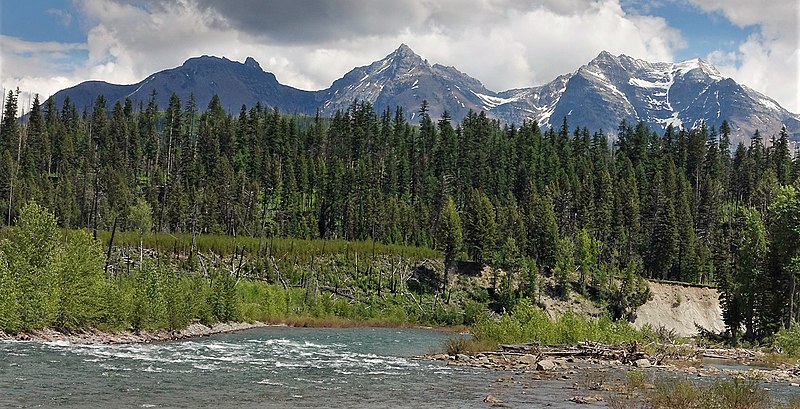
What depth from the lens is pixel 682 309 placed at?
375ft

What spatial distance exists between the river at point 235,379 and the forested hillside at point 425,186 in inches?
2019

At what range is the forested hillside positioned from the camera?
409 feet

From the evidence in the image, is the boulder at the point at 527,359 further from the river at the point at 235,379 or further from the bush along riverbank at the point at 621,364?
the river at the point at 235,379

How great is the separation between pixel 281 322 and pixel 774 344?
178 feet

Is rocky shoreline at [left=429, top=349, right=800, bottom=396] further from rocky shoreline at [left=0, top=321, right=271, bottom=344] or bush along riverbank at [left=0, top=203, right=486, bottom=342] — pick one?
bush along riverbank at [left=0, top=203, right=486, bottom=342]

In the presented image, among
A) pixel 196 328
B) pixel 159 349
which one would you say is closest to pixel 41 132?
pixel 196 328

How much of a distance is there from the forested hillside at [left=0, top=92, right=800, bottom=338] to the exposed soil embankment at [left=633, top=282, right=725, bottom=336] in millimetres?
5731

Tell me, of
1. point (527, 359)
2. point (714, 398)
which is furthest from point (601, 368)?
point (714, 398)

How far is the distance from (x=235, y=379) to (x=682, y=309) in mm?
90988

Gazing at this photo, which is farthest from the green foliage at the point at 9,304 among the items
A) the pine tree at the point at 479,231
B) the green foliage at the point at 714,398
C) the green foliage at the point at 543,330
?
the pine tree at the point at 479,231

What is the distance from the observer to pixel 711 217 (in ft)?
475

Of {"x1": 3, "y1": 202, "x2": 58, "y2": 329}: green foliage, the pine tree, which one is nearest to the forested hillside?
the pine tree

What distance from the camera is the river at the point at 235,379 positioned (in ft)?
104

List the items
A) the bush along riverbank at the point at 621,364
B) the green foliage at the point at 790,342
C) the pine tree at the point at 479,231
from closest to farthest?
the bush along riverbank at the point at 621,364 → the green foliage at the point at 790,342 → the pine tree at the point at 479,231
